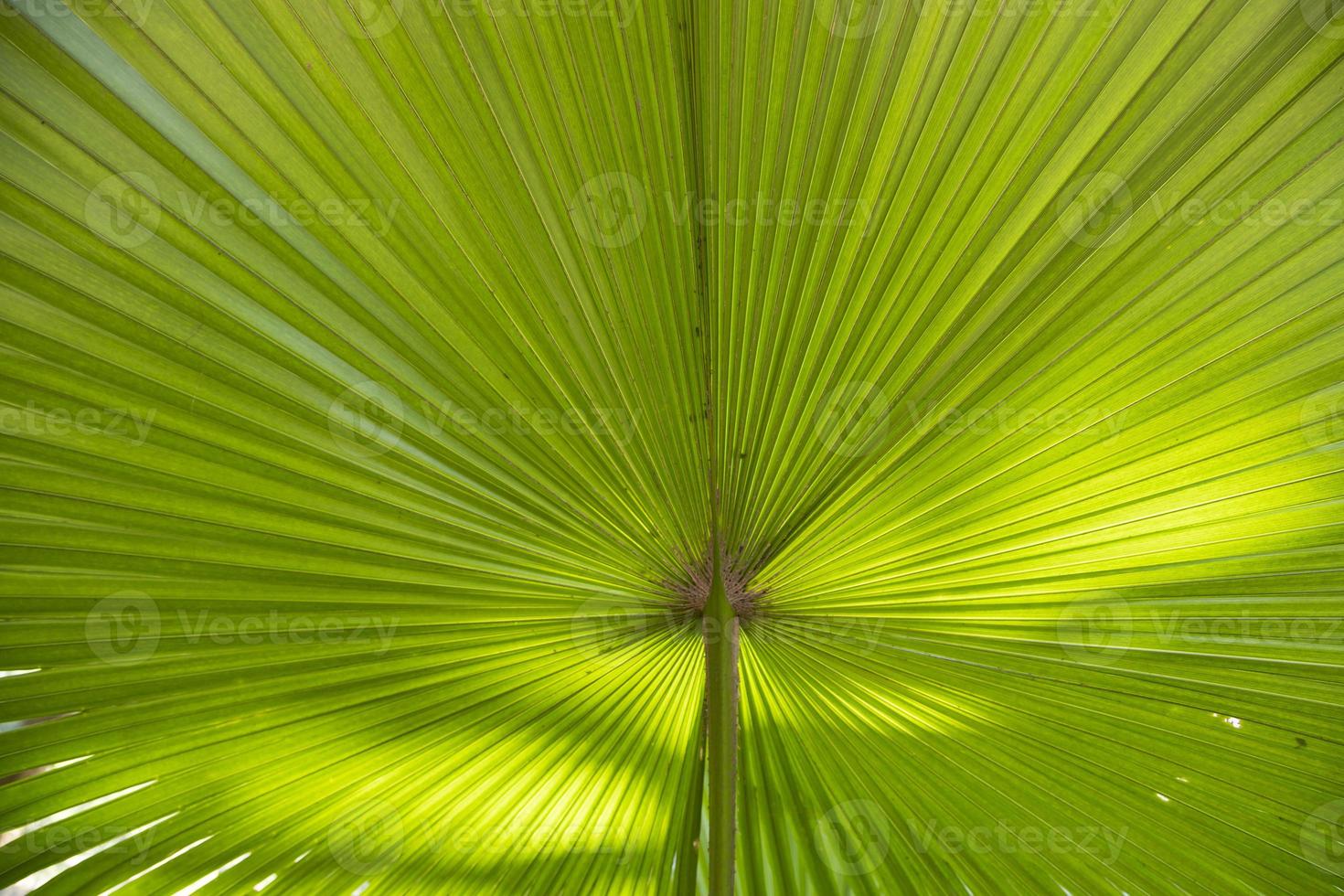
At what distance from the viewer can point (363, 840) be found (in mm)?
1984

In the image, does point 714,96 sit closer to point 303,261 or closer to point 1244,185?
point 303,261

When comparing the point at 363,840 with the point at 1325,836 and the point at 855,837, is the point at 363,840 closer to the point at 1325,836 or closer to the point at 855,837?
the point at 855,837

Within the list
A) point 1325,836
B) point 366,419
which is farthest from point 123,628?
point 1325,836

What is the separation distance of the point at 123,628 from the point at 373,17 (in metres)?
1.50

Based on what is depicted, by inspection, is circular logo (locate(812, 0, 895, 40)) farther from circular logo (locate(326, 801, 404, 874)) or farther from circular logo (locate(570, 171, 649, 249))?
circular logo (locate(326, 801, 404, 874))

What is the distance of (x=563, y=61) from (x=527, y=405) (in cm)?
82

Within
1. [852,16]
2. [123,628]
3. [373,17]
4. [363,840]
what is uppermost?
[852,16]

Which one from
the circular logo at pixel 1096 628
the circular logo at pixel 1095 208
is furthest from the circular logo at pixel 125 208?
the circular logo at pixel 1096 628

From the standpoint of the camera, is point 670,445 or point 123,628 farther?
point 670,445

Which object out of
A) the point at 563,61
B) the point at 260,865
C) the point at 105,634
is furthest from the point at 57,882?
the point at 563,61

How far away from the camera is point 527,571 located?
78.4 inches

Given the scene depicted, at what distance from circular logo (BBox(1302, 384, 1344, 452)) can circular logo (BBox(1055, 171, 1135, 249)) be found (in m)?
0.62

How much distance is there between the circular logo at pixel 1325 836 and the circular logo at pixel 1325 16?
1857mm

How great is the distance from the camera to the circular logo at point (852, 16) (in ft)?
4.24
